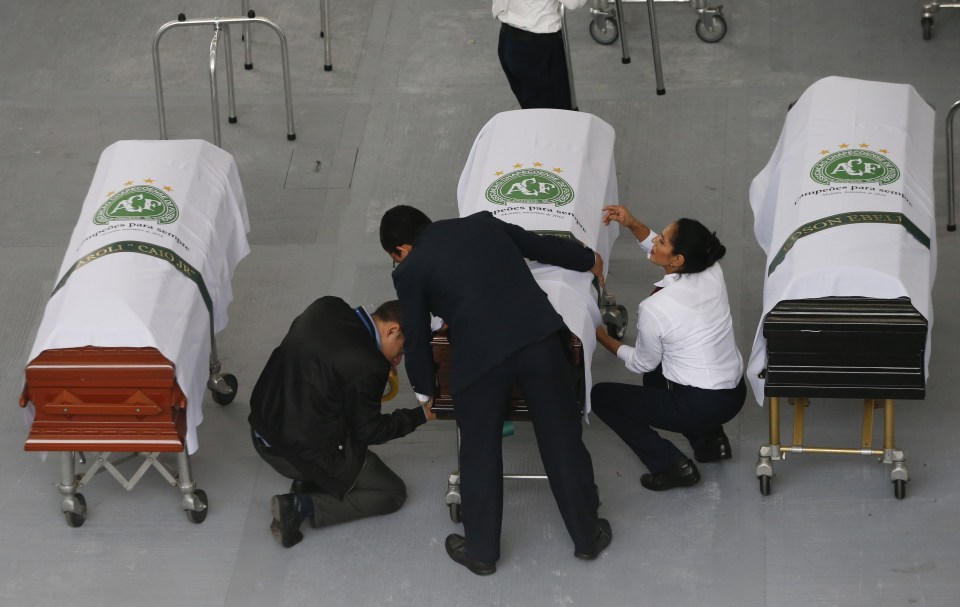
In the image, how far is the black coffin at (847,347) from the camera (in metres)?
5.40

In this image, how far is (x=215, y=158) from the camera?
21.3ft

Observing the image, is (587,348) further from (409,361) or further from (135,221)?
(135,221)

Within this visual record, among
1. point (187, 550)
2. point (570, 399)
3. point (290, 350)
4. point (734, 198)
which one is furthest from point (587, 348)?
point (734, 198)

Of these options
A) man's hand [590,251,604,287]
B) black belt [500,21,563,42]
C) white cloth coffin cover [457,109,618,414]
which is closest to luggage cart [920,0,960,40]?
black belt [500,21,563,42]

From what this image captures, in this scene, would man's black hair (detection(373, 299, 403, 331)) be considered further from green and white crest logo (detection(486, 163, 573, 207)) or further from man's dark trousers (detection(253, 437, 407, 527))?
green and white crest logo (detection(486, 163, 573, 207))

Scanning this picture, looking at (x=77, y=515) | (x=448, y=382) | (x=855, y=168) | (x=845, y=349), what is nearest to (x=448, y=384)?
(x=448, y=382)

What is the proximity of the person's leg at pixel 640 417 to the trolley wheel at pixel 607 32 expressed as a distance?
3518 millimetres

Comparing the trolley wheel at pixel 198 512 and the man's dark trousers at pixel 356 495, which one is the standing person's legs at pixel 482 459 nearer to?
the man's dark trousers at pixel 356 495

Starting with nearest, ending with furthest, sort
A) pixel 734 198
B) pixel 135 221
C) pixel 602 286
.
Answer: pixel 135 221 < pixel 602 286 < pixel 734 198

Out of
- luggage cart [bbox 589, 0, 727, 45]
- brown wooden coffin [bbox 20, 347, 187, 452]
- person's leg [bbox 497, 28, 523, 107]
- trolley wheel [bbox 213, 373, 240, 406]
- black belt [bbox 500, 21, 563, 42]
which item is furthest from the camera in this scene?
luggage cart [bbox 589, 0, 727, 45]

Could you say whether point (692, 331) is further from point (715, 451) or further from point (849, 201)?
point (849, 201)

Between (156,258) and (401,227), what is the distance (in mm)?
1051

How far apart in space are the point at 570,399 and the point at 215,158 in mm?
2094

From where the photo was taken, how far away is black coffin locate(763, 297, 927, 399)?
5.40 m
